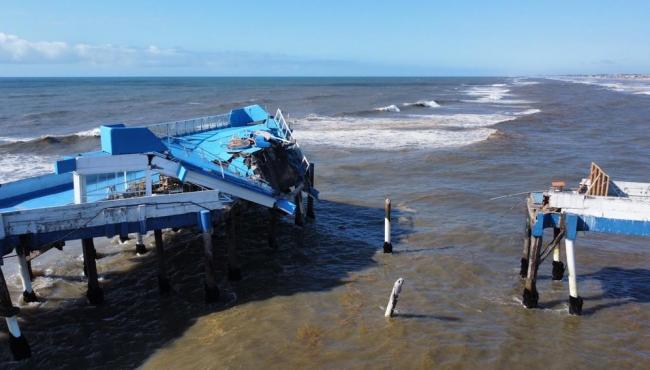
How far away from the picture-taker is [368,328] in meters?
16.5

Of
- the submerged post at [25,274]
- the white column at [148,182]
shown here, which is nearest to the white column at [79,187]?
the white column at [148,182]

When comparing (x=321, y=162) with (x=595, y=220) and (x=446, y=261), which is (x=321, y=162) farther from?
(x=595, y=220)

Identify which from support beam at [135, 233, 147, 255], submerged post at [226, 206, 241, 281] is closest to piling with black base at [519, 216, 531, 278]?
submerged post at [226, 206, 241, 281]

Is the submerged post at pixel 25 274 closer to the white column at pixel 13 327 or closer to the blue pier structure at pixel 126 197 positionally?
the blue pier structure at pixel 126 197

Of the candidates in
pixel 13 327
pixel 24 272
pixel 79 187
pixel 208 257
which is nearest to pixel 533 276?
pixel 208 257

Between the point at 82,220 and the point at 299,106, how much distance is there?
88245 mm

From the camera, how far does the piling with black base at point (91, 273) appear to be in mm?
17547

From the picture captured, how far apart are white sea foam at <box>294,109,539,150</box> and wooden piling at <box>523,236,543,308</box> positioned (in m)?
32.1

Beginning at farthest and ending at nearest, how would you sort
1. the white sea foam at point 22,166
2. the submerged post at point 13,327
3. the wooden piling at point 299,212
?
1. the white sea foam at point 22,166
2. the wooden piling at point 299,212
3. the submerged post at point 13,327

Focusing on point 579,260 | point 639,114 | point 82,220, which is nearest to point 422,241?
point 579,260

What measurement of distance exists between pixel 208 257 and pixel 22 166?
31000mm

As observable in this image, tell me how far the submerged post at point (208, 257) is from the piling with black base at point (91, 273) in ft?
12.1

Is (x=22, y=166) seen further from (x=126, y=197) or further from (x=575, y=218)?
(x=575, y=218)

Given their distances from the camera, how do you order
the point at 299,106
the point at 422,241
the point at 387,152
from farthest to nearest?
the point at 299,106 < the point at 387,152 < the point at 422,241
